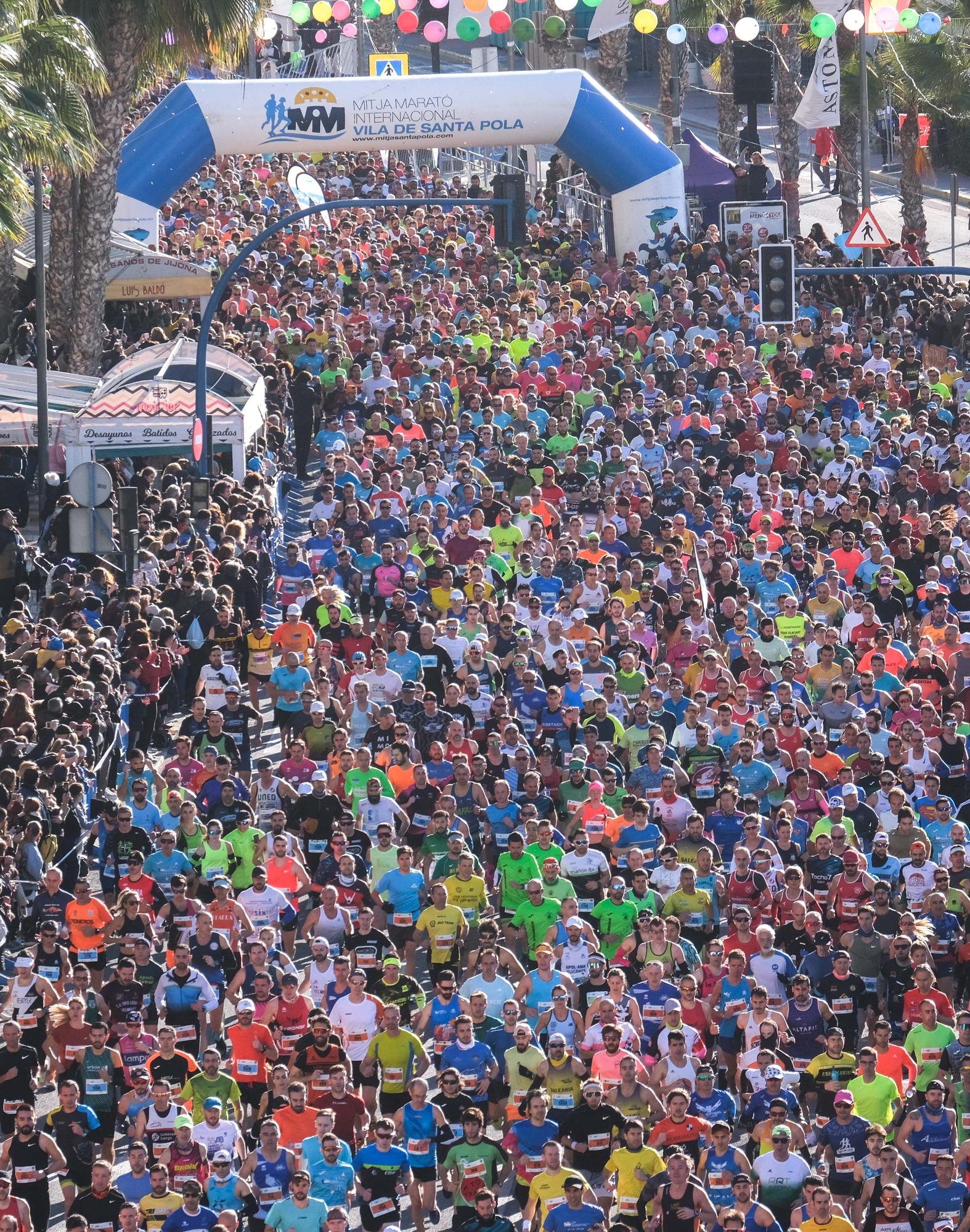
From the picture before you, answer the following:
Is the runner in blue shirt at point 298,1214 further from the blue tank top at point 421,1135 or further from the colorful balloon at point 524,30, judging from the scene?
the colorful balloon at point 524,30

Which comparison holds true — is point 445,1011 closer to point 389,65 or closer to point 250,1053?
point 250,1053

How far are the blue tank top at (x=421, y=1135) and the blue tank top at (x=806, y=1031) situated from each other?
244 centimetres

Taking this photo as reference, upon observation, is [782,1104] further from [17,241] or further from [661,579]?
[17,241]

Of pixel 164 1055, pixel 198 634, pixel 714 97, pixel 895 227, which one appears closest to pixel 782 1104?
pixel 164 1055

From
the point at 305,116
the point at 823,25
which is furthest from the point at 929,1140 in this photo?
the point at 823,25

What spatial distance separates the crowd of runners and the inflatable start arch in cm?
783

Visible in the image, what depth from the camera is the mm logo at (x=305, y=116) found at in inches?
1363

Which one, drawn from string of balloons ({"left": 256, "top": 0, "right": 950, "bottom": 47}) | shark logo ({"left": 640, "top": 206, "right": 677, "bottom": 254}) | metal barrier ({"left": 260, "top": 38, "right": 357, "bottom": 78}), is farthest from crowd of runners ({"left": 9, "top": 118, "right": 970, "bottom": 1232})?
metal barrier ({"left": 260, "top": 38, "right": 357, "bottom": 78})

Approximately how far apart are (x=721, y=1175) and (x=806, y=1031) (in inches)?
78.3

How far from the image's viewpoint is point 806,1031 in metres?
14.6

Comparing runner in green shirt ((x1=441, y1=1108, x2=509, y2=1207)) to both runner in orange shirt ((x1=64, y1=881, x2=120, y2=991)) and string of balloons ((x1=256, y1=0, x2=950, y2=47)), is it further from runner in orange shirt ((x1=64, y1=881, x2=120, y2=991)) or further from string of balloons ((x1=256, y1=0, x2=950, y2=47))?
string of balloons ((x1=256, y1=0, x2=950, y2=47))

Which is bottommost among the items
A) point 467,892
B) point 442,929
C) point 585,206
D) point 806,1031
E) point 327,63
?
point 806,1031

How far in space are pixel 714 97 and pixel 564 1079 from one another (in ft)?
227

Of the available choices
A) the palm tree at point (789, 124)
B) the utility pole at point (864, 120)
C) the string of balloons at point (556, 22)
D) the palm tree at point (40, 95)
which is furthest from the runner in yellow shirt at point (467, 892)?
the palm tree at point (789, 124)
